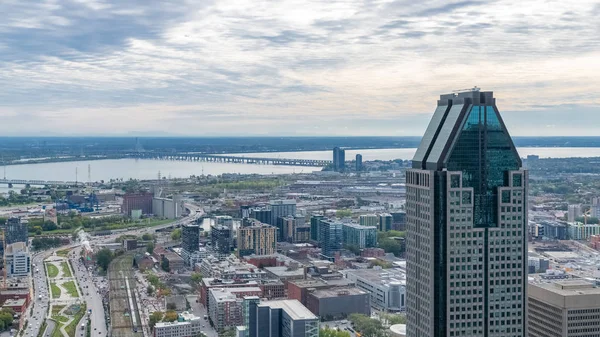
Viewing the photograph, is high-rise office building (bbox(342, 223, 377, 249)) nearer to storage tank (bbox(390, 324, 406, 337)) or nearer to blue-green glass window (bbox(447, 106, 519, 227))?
storage tank (bbox(390, 324, 406, 337))

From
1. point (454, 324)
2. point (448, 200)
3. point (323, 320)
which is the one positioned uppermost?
point (448, 200)

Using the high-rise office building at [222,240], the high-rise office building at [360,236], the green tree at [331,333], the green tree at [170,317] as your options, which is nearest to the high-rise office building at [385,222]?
the high-rise office building at [360,236]

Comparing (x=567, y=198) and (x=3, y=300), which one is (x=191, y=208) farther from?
(x=3, y=300)

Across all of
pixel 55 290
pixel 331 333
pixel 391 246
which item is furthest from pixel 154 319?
pixel 391 246

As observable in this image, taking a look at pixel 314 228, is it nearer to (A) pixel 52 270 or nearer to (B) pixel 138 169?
(A) pixel 52 270

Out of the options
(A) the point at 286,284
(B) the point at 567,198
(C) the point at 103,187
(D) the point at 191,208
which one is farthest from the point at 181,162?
(A) the point at 286,284

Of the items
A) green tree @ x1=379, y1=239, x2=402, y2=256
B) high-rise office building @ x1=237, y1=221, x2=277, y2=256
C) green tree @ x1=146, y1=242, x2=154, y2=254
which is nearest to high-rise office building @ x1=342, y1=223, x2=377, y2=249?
green tree @ x1=379, y1=239, x2=402, y2=256

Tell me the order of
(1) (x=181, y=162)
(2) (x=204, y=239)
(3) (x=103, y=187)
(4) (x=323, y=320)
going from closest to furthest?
(4) (x=323, y=320) → (2) (x=204, y=239) → (3) (x=103, y=187) → (1) (x=181, y=162)
